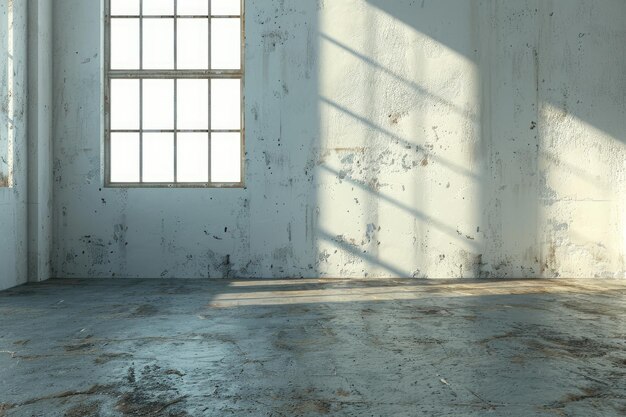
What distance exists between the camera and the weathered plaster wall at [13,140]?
6254 millimetres

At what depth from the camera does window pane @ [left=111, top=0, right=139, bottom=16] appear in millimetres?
7317

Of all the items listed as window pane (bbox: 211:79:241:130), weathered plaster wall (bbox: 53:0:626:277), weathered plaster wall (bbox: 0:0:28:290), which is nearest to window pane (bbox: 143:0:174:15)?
weathered plaster wall (bbox: 53:0:626:277)

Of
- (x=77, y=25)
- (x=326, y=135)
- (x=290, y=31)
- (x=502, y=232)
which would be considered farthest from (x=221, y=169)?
(x=502, y=232)

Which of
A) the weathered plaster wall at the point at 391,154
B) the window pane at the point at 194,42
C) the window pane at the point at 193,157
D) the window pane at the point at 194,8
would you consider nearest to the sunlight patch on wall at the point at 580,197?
the weathered plaster wall at the point at 391,154

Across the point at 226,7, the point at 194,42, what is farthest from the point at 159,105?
the point at 226,7

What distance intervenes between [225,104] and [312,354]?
14.8 ft

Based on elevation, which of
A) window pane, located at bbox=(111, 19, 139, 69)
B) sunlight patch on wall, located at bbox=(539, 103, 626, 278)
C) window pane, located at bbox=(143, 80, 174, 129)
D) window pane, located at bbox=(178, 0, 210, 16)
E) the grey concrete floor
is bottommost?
the grey concrete floor

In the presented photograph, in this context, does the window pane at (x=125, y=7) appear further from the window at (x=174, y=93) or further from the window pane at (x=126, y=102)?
the window pane at (x=126, y=102)

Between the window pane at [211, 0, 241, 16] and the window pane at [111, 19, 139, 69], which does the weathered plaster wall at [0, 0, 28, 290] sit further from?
the window pane at [211, 0, 241, 16]

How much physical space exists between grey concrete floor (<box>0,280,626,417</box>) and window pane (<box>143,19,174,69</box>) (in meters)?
2.84

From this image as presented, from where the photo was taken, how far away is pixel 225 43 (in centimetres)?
728

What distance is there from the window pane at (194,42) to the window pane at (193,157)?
2.62 feet

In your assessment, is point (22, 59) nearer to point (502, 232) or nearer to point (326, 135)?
point (326, 135)

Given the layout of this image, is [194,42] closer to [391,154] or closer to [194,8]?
[194,8]
